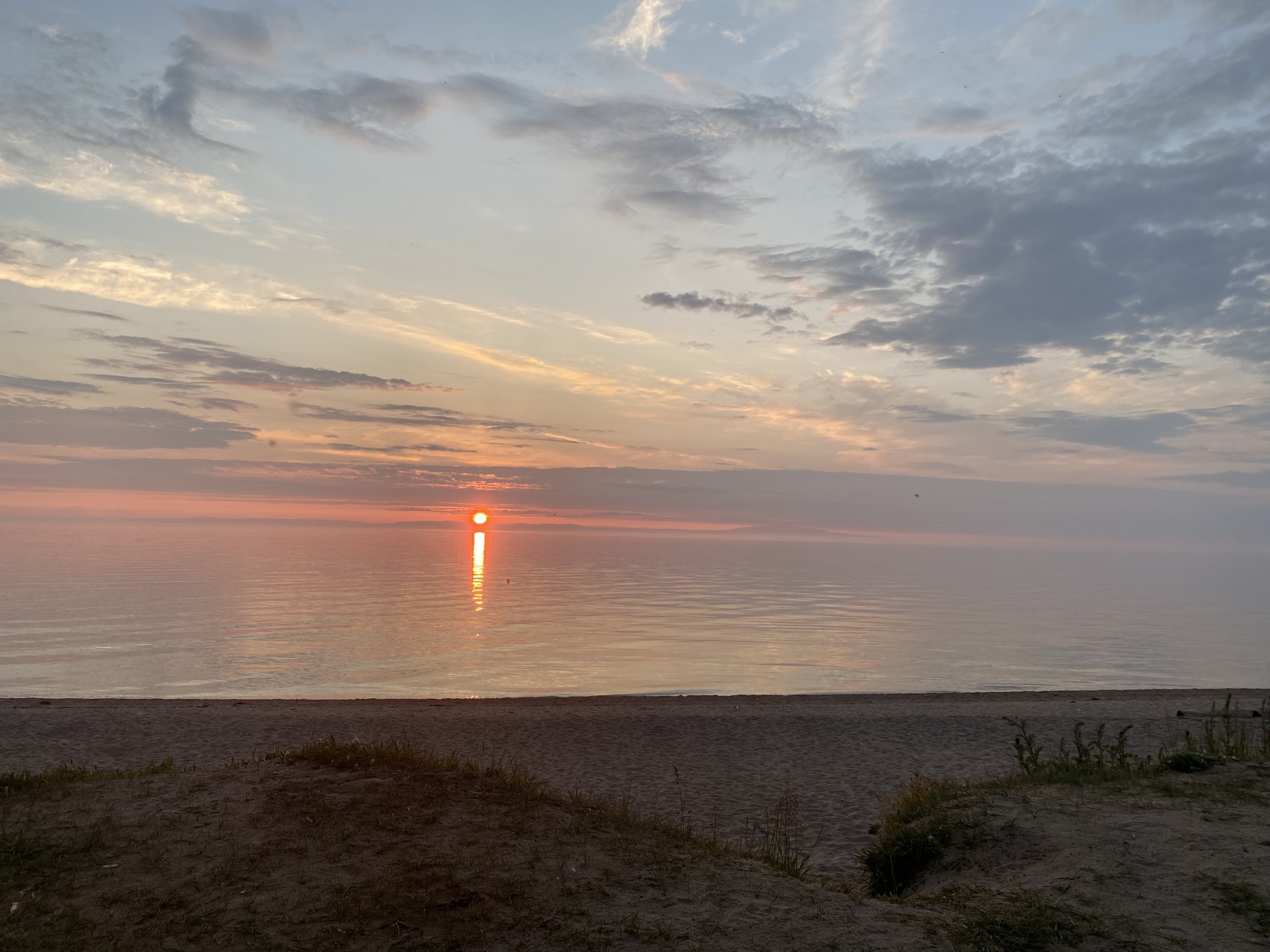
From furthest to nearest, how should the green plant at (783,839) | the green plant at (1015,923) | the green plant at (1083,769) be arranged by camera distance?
the green plant at (1083,769) → the green plant at (783,839) → the green plant at (1015,923)

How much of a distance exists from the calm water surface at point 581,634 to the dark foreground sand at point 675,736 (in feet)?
18.9

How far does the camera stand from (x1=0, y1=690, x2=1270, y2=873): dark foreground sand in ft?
48.9

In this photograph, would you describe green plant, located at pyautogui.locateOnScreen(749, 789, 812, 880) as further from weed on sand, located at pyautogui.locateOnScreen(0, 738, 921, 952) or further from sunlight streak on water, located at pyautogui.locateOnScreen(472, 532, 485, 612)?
sunlight streak on water, located at pyautogui.locateOnScreen(472, 532, 485, 612)

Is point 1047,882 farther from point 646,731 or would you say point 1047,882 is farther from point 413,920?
point 646,731

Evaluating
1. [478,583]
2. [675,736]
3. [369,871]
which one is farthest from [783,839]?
[478,583]

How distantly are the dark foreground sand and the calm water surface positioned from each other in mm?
5755

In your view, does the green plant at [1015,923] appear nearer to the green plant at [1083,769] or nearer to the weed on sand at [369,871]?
the weed on sand at [369,871]

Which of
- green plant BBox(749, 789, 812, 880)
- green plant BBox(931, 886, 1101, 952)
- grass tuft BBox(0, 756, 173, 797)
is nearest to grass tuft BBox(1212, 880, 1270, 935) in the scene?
green plant BBox(931, 886, 1101, 952)

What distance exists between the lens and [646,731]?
802 inches

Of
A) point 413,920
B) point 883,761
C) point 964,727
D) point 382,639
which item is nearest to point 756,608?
point 382,639

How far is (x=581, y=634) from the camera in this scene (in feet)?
147

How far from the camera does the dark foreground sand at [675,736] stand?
48.9 ft

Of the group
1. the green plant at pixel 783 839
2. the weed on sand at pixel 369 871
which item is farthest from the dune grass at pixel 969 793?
the weed on sand at pixel 369 871

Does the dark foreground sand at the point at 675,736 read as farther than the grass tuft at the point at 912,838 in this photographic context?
Yes
